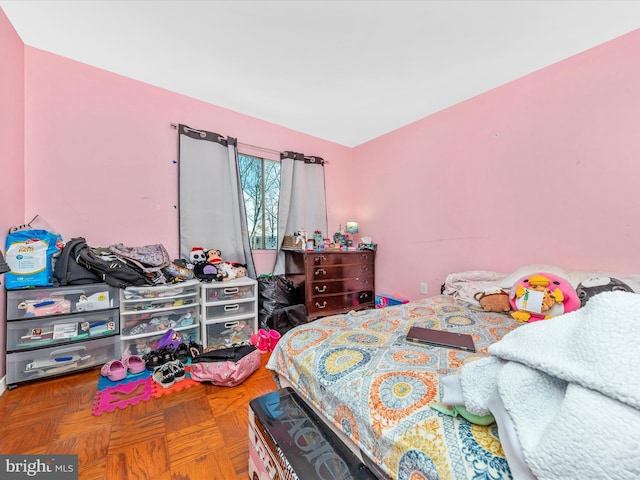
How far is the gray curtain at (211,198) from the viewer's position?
2684mm

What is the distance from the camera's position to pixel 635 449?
17.0 inches

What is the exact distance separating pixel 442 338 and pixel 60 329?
2597mm

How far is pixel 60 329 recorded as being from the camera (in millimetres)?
1886

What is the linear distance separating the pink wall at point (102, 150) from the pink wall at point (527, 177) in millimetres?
2519

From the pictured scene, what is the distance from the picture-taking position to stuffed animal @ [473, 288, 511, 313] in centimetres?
184

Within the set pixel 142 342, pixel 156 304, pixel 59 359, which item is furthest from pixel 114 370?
pixel 156 304

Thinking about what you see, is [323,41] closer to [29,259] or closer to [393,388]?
[393,388]

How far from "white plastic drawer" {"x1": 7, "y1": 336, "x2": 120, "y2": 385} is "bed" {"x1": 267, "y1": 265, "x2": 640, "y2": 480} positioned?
1.82 meters

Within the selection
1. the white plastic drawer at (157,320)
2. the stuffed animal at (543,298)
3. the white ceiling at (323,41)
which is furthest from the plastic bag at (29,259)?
the stuffed animal at (543,298)

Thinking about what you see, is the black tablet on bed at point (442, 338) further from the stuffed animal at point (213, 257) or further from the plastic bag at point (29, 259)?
the plastic bag at point (29, 259)

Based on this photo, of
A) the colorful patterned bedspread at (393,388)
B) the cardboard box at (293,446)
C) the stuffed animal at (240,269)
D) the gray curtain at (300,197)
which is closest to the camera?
the colorful patterned bedspread at (393,388)

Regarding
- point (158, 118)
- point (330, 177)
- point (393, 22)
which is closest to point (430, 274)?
point (330, 177)

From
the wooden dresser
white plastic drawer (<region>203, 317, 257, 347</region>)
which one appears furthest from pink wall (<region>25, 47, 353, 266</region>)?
the wooden dresser

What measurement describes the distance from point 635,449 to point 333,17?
7.58ft
